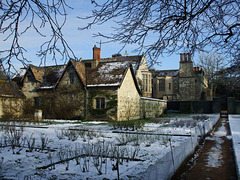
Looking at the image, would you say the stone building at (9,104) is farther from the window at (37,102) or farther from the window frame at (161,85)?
the window frame at (161,85)

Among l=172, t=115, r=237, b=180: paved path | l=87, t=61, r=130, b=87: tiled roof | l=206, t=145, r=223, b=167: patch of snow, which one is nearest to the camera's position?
l=172, t=115, r=237, b=180: paved path

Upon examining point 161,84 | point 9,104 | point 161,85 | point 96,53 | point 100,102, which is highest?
point 96,53

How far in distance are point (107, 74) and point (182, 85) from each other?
19.9m

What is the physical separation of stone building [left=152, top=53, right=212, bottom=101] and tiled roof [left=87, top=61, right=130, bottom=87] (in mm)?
15954

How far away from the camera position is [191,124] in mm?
13086

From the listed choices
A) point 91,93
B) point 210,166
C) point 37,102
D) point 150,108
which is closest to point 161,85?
point 150,108

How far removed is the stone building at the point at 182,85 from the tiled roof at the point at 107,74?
52.3ft

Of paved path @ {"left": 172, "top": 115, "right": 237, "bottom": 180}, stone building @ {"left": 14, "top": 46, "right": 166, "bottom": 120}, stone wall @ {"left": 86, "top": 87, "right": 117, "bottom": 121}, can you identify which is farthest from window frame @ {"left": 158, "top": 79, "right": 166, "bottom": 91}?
paved path @ {"left": 172, "top": 115, "right": 237, "bottom": 180}

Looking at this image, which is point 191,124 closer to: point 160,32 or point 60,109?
point 160,32

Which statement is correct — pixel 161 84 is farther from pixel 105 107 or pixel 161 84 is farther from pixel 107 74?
pixel 105 107

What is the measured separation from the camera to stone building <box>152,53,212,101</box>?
37750 mm

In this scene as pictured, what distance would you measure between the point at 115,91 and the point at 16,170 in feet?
54.2

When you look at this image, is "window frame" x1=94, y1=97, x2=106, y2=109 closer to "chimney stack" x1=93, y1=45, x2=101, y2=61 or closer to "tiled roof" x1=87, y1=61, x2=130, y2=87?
"tiled roof" x1=87, y1=61, x2=130, y2=87

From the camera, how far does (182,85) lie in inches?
1513
